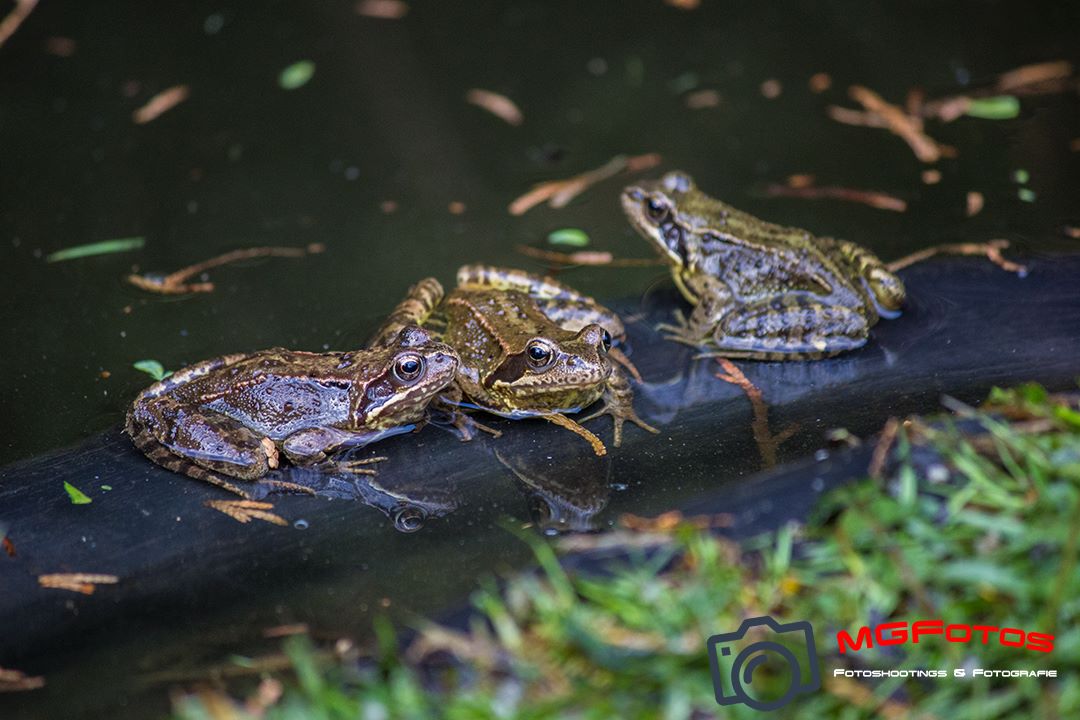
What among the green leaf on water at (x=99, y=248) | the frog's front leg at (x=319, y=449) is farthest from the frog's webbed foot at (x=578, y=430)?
the green leaf on water at (x=99, y=248)

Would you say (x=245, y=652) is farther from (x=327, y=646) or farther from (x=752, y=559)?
(x=752, y=559)

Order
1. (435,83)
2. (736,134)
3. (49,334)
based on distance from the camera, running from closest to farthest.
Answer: (49,334)
(736,134)
(435,83)

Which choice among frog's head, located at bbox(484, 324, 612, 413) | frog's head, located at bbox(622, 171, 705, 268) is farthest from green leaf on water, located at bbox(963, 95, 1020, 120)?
frog's head, located at bbox(484, 324, 612, 413)

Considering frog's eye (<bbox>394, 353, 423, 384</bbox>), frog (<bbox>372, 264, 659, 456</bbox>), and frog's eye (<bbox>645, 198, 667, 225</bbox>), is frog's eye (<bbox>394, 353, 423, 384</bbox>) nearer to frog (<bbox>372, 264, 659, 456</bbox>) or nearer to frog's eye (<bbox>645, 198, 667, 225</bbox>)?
→ frog (<bbox>372, 264, 659, 456</bbox>)

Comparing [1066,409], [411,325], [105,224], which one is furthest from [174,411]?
[1066,409]

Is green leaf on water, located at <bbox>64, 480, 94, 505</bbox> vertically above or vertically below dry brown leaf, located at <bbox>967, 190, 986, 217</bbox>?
below

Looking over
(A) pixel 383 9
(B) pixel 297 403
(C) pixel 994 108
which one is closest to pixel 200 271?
(B) pixel 297 403

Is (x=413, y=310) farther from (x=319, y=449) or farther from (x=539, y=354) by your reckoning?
(x=319, y=449)
